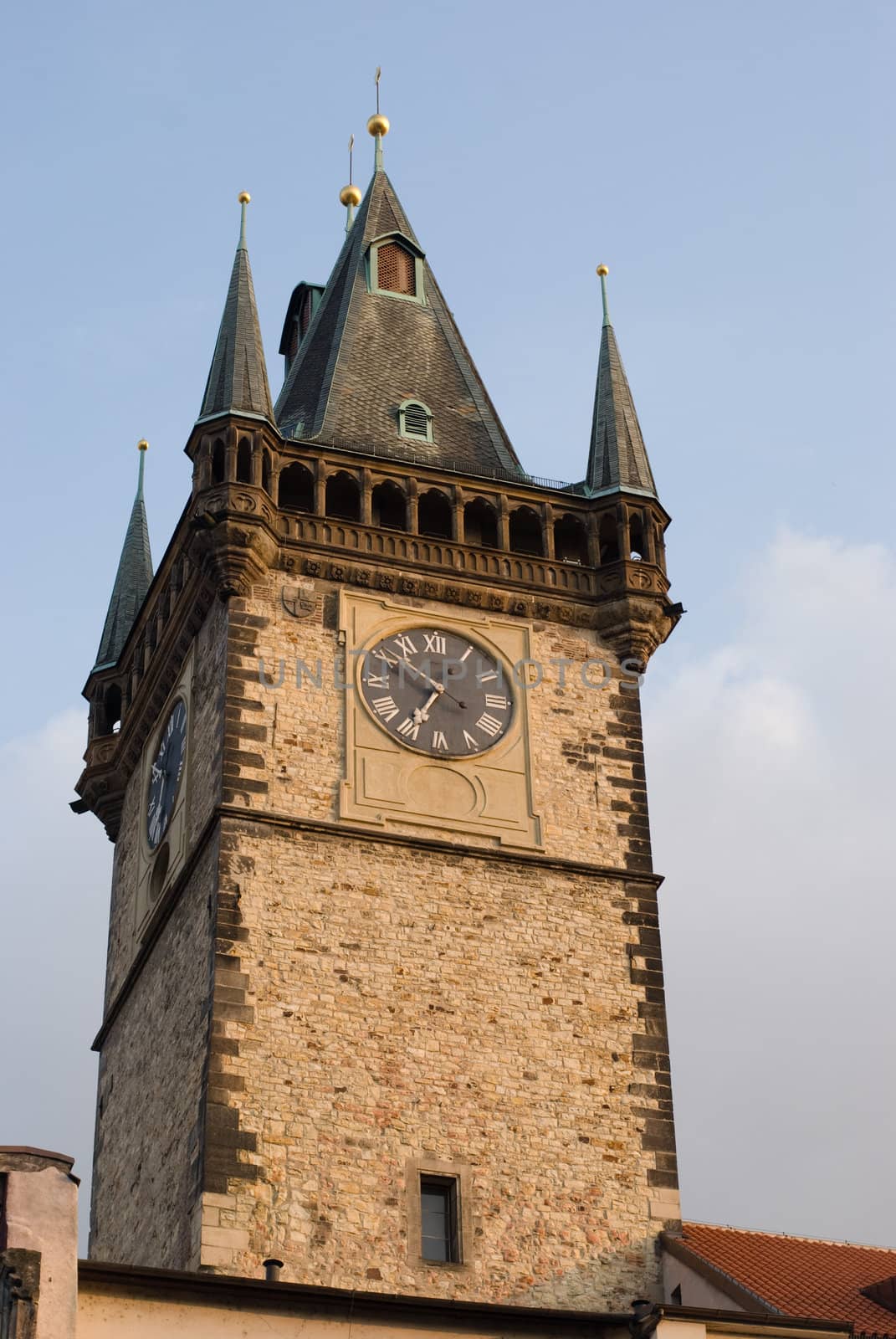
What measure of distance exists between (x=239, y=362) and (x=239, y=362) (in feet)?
0.07

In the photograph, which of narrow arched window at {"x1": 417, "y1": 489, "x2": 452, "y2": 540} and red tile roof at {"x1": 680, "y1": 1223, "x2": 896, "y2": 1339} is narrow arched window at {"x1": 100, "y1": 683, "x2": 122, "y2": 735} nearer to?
narrow arched window at {"x1": 417, "y1": 489, "x2": 452, "y2": 540}

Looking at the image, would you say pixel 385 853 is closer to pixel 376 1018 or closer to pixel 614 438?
pixel 376 1018

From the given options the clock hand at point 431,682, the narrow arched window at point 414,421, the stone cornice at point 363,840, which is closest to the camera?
the stone cornice at point 363,840

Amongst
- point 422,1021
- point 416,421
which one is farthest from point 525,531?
point 422,1021

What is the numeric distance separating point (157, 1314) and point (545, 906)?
26.9ft

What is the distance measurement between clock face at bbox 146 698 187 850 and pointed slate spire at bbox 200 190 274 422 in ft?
11.9

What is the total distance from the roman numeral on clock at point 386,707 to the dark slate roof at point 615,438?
4622mm

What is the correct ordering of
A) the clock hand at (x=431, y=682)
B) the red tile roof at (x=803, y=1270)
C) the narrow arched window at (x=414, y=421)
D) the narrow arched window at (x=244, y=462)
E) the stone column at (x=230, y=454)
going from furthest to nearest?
the narrow arched window at (x=414, y=421)
the narrow arched window at (x=244, y=462)
the stone column at (x=230, y=454)
the clock hand at (x=431, y=682)
the red tile roof at (x=803, y=1270)

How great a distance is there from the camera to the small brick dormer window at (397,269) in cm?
3528

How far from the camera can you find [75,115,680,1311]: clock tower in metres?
25.2

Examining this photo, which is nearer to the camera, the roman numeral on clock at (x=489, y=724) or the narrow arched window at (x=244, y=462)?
the roman numeral on clock at (x=489, y=724)

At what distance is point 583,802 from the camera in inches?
1133

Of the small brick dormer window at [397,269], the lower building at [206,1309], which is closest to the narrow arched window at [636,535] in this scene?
the small brick dormer window at [397,269]

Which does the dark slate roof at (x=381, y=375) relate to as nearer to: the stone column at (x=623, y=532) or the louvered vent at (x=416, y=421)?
the louvered vent at (x=416, y=421)
